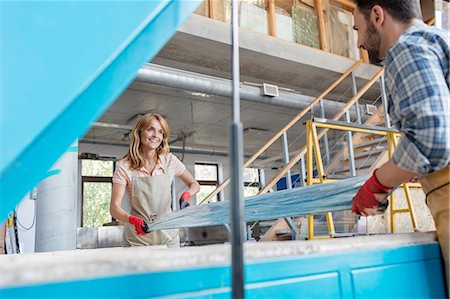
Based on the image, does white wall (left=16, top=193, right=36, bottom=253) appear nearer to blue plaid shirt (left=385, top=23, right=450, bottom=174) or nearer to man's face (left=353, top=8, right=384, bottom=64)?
man's face (left=353, top=8, right=384, bottom=64)

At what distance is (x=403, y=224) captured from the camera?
3.79 metres

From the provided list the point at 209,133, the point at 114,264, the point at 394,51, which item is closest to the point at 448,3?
the point at 394,51

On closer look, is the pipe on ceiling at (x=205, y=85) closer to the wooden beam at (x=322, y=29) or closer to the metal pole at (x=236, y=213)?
the wooden beam at (x=322, y=29)

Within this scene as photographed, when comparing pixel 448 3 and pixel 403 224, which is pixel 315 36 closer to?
pixel 403 224

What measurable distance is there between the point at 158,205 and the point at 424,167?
1.82m

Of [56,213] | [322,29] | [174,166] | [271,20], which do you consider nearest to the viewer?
[174,166]

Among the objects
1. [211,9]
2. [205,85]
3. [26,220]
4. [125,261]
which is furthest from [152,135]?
[26,220]

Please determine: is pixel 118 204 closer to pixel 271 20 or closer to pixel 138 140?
pixel 138 140

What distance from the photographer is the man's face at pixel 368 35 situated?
1.03 m

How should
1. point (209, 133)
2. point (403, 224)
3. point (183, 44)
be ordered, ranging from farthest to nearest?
1. point (209, 133)
2. point (183, 44)
3. point (403, 224)

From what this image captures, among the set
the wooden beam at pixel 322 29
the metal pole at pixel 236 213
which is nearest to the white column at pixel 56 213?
the metal pole at pixel 236 213

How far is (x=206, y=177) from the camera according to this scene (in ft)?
36.9

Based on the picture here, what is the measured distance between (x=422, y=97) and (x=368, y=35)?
12.3 inches

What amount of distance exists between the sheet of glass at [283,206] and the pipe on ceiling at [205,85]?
2845mm
